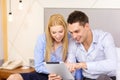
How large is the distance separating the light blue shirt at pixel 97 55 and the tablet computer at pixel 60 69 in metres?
0.18

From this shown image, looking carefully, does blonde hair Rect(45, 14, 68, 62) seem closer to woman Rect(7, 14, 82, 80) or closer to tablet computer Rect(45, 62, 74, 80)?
woman Rect(7, 14, 82, 80)

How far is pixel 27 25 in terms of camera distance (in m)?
3.33

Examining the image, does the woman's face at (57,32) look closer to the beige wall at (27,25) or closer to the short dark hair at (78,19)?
the short dark hair at (78,19)

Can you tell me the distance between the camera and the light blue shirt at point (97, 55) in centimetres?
215

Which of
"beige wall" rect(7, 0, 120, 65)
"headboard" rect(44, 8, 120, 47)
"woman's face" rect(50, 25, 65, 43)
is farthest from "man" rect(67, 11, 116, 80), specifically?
"beige wall" rect(7, 0, 120, 65)

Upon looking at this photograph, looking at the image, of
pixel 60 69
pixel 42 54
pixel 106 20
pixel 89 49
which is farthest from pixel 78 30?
pixel 106 20

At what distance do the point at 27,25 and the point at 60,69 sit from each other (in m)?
1.37

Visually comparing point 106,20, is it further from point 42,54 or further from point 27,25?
point 27,25

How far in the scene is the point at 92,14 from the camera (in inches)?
114

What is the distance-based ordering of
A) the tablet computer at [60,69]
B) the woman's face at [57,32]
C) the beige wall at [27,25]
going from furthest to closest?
the beige wall at [27,25] < the woman's face at [57,32] < the tablet computer at [60,69]

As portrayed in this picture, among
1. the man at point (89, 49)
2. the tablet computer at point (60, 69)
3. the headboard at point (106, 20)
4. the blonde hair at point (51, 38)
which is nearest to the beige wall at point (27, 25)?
the headboard at point (106, 20)

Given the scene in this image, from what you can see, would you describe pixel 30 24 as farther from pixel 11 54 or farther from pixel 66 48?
pixel 66 48

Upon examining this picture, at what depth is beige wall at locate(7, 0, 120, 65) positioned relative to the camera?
3121 millimetres

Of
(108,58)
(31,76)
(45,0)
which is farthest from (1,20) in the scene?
(108,58)
